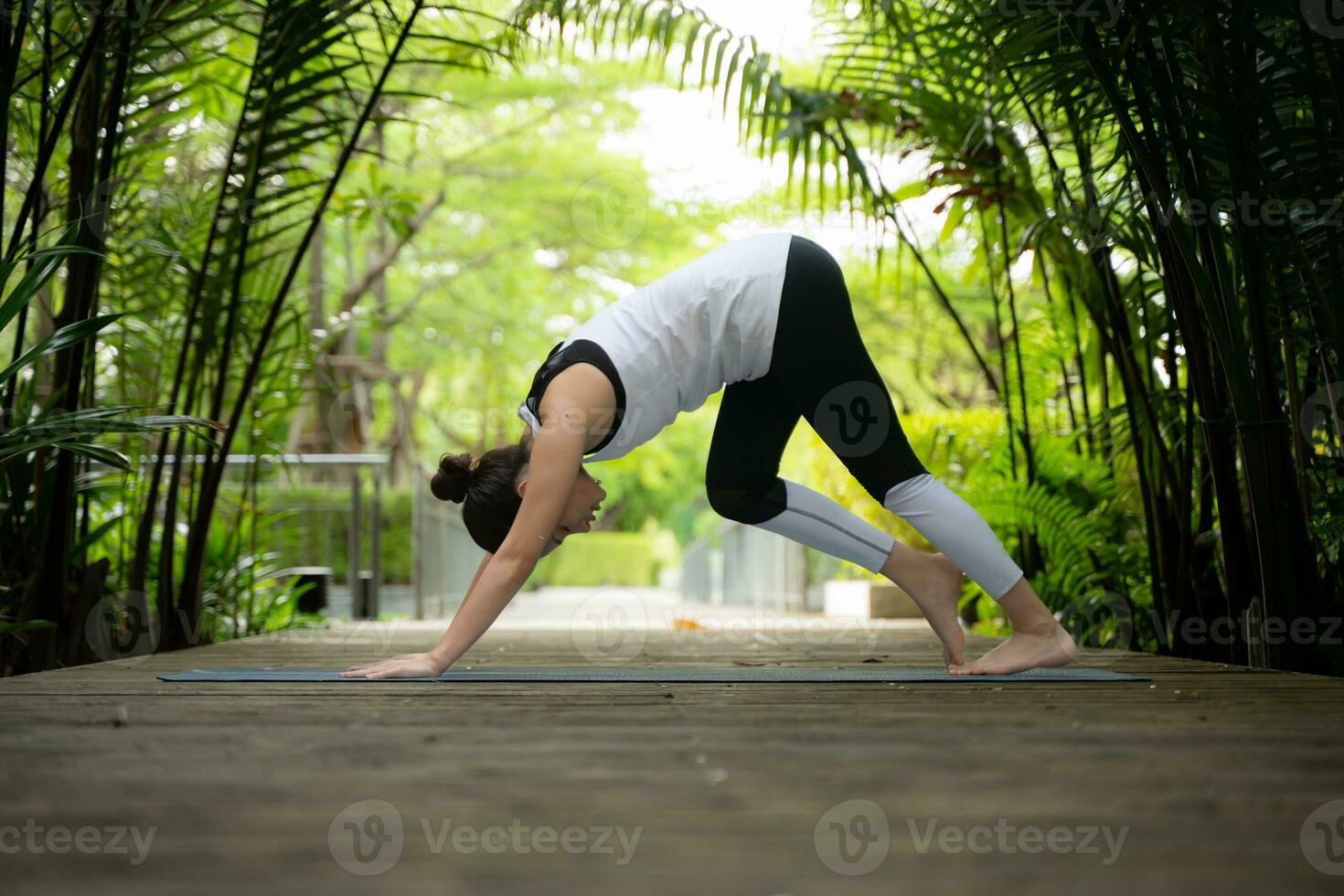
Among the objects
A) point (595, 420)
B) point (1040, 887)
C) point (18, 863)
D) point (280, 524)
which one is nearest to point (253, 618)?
point (280, 524)

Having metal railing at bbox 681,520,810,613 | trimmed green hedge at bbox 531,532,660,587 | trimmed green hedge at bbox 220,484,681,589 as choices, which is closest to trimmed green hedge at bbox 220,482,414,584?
trimmed green hedge at bbox 220,484,681,589

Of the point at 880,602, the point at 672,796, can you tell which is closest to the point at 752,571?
the point at 880,602

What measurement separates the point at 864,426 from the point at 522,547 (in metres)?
0.72

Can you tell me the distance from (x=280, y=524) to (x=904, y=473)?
5466 mm

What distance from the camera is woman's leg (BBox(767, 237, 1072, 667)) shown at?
222 centimetres

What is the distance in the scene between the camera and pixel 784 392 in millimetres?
2443

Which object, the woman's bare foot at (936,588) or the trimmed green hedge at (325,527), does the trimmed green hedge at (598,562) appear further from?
the woman's bare foot at (936,588)

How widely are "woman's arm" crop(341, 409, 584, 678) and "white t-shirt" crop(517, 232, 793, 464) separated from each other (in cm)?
17

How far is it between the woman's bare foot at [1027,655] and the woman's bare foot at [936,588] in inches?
3.7

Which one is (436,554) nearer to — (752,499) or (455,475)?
(455,475)

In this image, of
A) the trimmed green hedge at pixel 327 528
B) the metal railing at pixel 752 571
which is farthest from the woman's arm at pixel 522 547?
the metal railing at pixel 752 571

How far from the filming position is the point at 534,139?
15.0 metres

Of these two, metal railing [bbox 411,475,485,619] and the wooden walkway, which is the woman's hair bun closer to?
the wooden walkway

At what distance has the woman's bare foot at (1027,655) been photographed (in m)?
2.23
